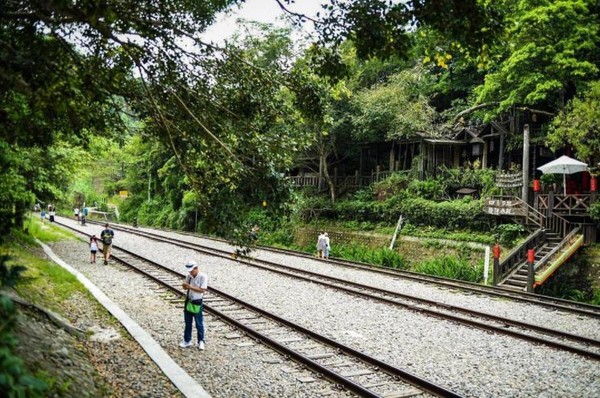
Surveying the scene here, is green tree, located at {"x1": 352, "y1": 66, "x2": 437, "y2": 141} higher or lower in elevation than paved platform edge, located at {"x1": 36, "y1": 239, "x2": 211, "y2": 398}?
higher

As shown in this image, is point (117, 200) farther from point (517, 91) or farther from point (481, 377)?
point (481, 377)

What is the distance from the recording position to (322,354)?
877 centimetres

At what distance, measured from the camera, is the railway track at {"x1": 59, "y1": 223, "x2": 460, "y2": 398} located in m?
7.21

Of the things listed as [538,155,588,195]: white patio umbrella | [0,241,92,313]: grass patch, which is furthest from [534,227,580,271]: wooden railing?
[0,241,92,313]: grass patch

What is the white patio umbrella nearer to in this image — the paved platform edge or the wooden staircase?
the wooden staircase

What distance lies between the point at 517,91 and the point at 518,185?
189 inches

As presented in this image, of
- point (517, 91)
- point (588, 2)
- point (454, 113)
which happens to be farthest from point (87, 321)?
point (454, 113)

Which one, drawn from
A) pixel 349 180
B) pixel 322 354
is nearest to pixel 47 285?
pixel 322 354

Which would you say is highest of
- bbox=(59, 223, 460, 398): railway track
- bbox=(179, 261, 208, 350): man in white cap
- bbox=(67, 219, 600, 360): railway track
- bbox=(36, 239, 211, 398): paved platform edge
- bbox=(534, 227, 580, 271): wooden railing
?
bbox=(534, 227, 580, 271): wooden railing

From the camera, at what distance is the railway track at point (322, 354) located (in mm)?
7211

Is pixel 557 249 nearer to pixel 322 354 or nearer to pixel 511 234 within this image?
pixel 511 234

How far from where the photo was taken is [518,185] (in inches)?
872

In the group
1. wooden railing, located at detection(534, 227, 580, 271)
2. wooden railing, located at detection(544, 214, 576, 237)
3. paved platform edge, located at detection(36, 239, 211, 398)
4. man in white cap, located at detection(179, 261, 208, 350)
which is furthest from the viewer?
wooden railing, located at detection(544, 214, 576, 237)

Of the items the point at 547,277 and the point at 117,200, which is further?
the point at 117,200
